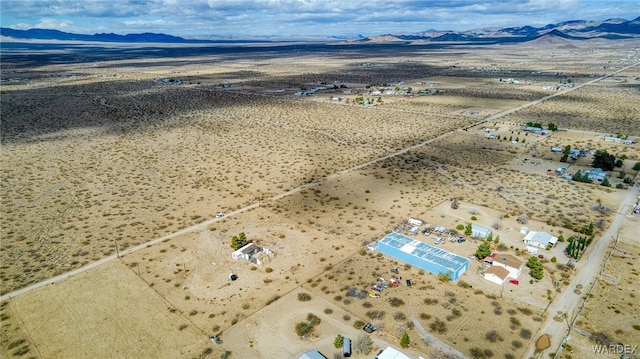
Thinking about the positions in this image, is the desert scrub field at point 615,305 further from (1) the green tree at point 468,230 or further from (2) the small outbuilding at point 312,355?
(2) the small outbuilding at point 312,355

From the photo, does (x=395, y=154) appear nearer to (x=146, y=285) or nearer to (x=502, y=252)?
(x=502, y=252)

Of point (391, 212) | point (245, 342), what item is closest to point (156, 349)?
point (245, 342)

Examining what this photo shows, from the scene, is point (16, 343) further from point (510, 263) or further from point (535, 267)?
point (535, 267)

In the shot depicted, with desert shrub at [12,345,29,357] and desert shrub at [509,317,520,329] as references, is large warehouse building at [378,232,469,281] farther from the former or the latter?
desert shrub at [12,345,29,357]

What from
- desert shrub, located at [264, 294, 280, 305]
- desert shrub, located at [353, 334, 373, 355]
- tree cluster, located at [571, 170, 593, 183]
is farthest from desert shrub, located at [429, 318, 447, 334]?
tree cluster, located at [571, 170, 593, 183]

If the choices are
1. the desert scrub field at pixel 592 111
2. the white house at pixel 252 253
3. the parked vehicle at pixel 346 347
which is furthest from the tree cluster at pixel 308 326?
the desert scrub field at pixel 592 111
